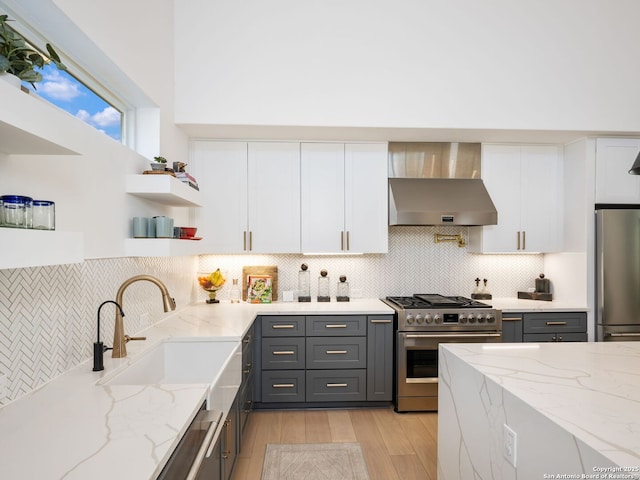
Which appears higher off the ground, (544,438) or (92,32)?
(92,32)

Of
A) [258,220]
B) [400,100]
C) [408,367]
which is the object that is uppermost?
[400,100]

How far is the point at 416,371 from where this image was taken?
315cm

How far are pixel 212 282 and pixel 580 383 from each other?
9.53 ft

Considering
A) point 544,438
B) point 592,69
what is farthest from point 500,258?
point 544,438

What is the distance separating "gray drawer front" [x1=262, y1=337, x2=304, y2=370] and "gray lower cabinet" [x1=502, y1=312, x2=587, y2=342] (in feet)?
5.97

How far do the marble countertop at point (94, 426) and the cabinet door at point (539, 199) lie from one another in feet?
11.0

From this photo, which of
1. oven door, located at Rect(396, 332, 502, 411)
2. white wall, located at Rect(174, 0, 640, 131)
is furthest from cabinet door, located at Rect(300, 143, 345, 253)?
oven door, located at Rect(396, 332, 502, 411)

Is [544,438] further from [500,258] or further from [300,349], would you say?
[500,258]

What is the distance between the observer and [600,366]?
1584 mm

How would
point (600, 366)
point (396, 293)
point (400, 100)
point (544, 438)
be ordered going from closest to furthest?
1. point (544, 438)
2. point (600, 366)
3. point (400, 100)
4. point (396, 293)

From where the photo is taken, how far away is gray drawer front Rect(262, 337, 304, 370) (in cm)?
313

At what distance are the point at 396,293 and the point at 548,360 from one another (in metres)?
2.18

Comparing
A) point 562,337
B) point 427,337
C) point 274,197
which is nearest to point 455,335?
point 427,337

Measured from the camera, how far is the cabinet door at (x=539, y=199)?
355 cm
